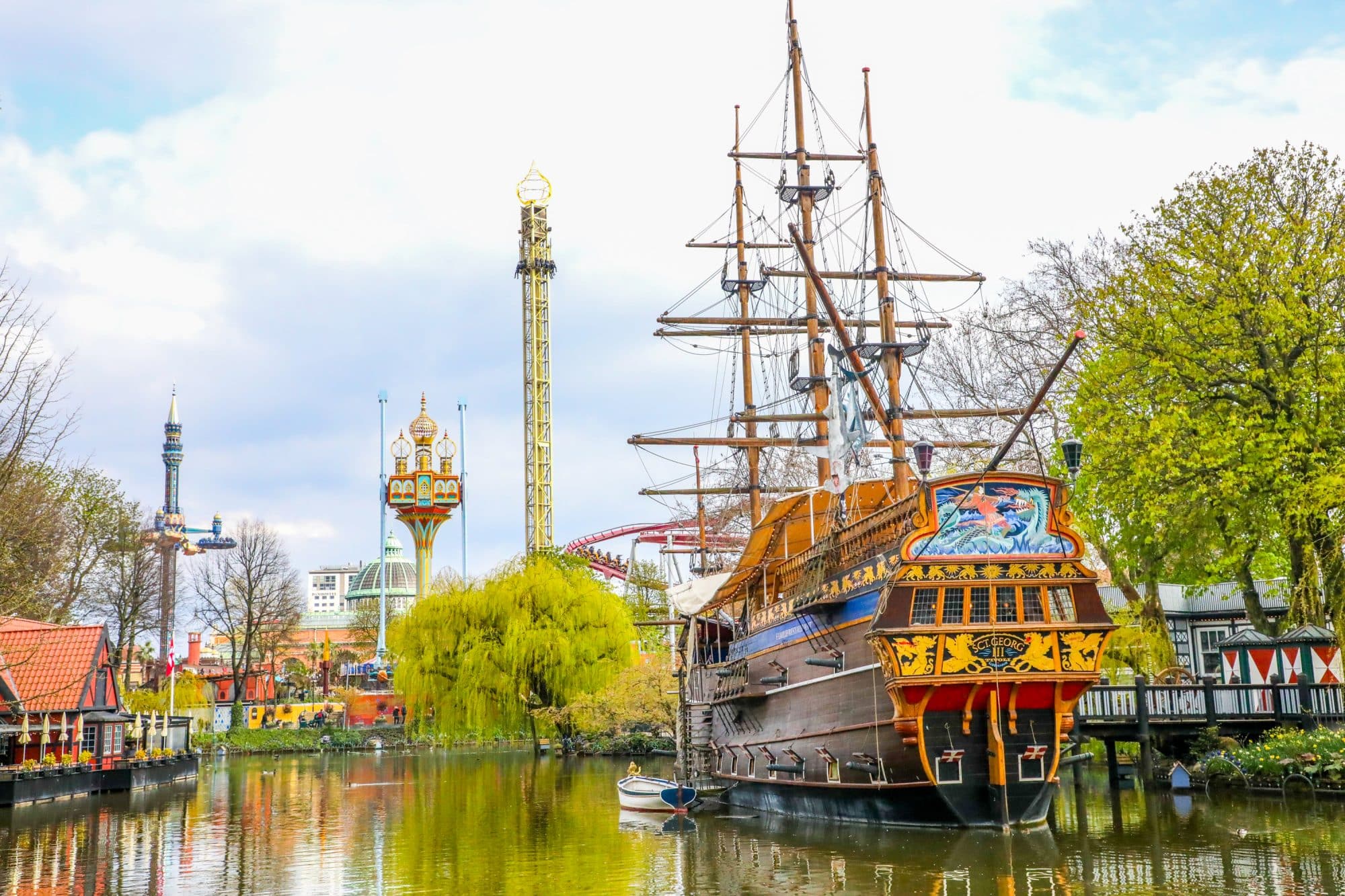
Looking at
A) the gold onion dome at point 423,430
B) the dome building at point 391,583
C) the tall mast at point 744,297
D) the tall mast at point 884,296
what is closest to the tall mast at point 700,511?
the tall mast at point 744,297

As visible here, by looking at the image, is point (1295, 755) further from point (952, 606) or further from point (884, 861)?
point (884, 861)

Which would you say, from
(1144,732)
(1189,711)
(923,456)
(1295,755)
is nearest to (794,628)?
(923,456)

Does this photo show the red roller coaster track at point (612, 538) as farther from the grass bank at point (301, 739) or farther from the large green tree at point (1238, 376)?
the large green tree at point (1238, 376)

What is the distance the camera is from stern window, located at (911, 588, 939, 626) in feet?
61.4

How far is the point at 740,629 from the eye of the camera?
28125 millimetres

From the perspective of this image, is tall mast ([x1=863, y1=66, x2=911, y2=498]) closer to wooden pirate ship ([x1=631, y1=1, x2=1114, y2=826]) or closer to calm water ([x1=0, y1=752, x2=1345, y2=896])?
wooden pirate ship ([x1=631, y1=1, x2=1114, y2=826])

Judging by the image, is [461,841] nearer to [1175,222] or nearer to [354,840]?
[354,840]

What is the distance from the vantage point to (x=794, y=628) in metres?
22.5

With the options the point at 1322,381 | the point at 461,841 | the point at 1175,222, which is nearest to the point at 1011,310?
the point at 1175,222

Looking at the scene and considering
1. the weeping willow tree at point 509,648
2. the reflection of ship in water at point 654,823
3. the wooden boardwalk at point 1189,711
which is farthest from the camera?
the weeping willow tree at point 509,648

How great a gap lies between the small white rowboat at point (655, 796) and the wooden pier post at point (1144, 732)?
30.2ft

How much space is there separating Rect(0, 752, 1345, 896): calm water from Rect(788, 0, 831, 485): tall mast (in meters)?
10.7

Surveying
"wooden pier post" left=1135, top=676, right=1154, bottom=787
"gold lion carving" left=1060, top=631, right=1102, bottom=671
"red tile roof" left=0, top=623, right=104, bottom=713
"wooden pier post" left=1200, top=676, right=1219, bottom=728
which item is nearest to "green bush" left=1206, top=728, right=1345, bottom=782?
"wooden pier post" left=1200, top=676, right=1219, bottom=728

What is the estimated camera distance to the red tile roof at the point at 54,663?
33.6m
